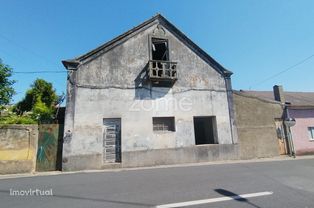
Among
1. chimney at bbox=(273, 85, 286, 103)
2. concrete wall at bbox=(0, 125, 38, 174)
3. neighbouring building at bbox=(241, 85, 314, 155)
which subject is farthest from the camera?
chimney at bbox=(273, 85, 286, 103)

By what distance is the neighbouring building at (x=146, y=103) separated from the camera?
1085 cm

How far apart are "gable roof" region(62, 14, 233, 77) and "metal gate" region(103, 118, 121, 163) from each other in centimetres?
366

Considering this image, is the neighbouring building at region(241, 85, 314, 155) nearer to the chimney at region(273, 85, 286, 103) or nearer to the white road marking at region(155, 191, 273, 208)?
the chimney at region(273, 85, 286, 103)

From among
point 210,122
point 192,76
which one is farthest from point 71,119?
point 210,122

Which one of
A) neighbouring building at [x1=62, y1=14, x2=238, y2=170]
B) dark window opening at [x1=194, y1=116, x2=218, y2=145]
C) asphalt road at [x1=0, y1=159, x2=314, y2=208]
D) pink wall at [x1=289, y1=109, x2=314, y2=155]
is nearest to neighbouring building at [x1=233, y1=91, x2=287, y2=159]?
neighbouring building at [x1=62, y1=14, x2=238, y2=170]

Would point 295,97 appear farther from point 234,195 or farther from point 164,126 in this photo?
point 234,195

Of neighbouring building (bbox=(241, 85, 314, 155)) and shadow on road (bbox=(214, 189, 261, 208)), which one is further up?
neighbouring building (bbox=(241, 85, 314, 155))

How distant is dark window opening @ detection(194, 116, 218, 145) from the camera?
43.6 feet

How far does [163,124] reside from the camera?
1235 centimetres

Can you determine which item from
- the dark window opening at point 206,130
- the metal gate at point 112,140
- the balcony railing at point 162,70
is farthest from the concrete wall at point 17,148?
the dark window opening at point 206,130

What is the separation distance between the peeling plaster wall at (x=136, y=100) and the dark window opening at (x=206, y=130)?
381 millimetres

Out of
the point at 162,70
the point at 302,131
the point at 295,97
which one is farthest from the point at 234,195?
the point at 295,97

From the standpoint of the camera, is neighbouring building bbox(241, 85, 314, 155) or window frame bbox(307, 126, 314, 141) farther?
window frame bbox(307, 126, 314, 141)

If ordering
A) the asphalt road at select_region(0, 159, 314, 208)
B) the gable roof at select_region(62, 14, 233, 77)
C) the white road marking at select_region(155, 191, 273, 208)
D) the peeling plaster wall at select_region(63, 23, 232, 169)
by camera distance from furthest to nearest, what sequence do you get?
Answer: the gable roof at select_region(62, 14, 233, 77)
the peeling plaster wall at select_region(63, 23, 232, 169)
the asphalt road at select_region(0, 159, 314, 208)
the white road marking at select_region(155, 191, 273, 208)
